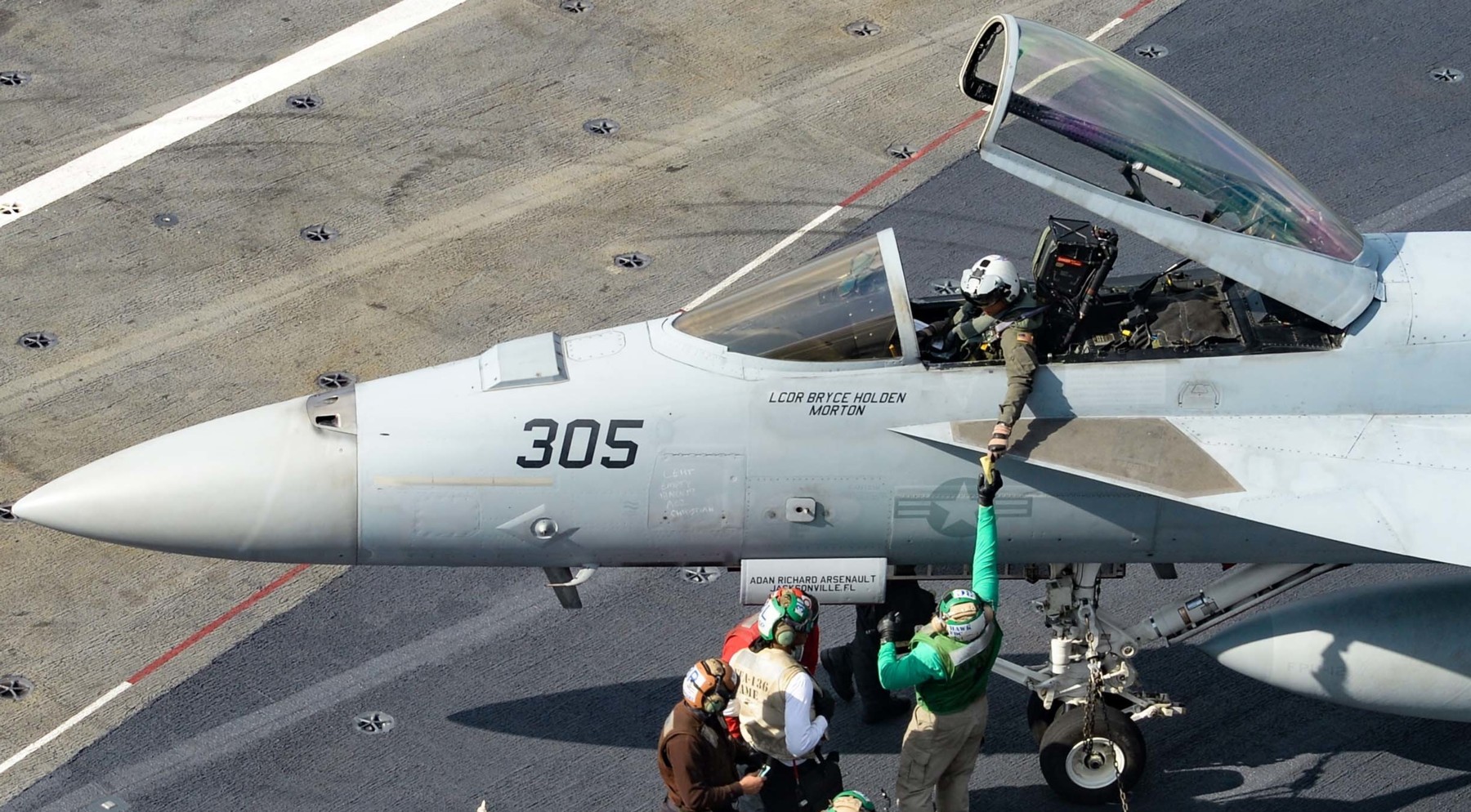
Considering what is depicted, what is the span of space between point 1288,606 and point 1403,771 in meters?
1.37

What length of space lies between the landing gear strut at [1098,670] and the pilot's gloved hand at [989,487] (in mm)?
1250

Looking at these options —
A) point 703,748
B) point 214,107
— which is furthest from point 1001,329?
point 214,107

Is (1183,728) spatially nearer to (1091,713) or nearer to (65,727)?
(1091,713)

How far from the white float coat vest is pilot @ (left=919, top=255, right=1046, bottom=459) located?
1.41 m

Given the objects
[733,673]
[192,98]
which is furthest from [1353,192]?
[192,98]

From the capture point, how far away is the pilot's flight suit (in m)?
7.91

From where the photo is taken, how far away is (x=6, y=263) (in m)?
13.7

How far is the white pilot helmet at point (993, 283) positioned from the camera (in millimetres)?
8266

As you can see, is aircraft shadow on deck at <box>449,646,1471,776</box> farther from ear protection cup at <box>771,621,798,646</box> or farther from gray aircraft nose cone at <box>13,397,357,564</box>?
gray aircraft nose cone at <box>13,397,357,564</box>

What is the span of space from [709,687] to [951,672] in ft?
3.99

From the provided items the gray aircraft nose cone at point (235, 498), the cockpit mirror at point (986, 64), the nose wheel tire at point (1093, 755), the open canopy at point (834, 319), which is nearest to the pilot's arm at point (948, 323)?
the open canopy at point (834, 319)

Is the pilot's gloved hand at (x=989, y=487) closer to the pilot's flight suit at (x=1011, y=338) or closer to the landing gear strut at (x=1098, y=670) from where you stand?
the pilot's flight suit at (x=1011, y=338)

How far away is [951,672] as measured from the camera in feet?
26.4

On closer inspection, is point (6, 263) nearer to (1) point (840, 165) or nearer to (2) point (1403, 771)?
(1) point (840, 165)
